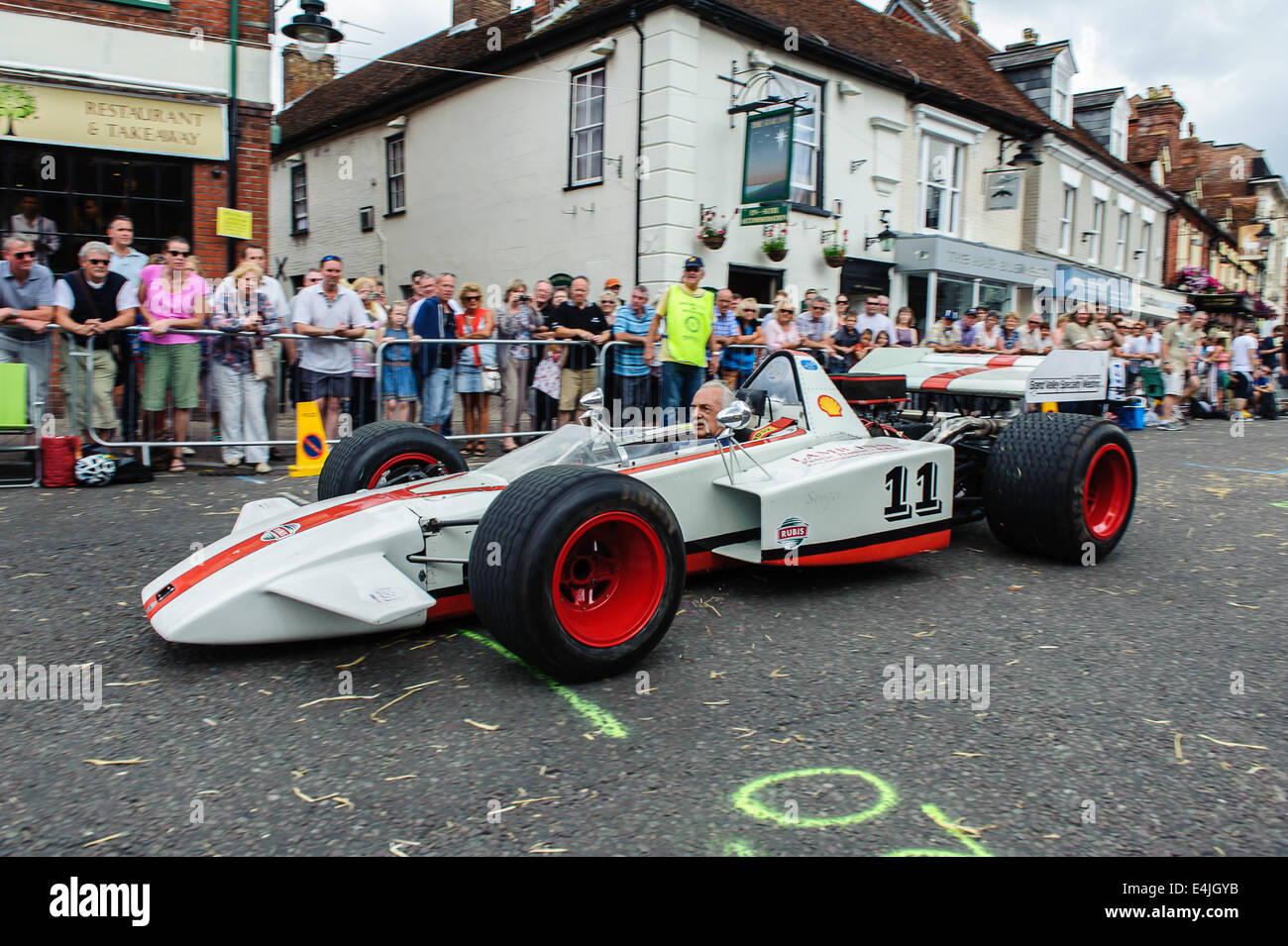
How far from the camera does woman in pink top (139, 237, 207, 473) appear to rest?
304 inches

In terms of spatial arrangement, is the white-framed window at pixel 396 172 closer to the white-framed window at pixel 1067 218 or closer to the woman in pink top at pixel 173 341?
the woman in pink top at pixel 173 341

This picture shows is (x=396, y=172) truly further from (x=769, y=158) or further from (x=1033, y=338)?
(x=1033, y=338)

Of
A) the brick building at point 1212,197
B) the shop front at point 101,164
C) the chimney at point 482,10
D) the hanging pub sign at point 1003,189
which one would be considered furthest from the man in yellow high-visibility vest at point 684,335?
the brick building at point 1212,197

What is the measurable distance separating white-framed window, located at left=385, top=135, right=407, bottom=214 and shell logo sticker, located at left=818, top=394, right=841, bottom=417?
50.4 feet

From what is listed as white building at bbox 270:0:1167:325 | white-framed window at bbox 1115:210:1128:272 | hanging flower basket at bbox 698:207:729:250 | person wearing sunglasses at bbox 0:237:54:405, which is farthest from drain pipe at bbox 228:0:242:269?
white-framed window at bbox 1115:210:1128:272

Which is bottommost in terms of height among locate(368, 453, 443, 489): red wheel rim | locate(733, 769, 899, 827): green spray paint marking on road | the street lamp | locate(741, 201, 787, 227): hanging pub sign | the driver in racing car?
locate(733, 769, 899, 827): green spray paint marking on road

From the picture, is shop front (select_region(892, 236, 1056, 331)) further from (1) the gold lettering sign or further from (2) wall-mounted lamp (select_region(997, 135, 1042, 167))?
(1) the gold lettering sign

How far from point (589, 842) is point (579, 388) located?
7292 millimetres

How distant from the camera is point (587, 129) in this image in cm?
1427

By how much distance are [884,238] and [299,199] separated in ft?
47.1

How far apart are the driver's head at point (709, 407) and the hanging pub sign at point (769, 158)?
847cm

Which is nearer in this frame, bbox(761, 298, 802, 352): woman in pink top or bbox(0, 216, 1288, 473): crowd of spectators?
bbox(0, 216, 1288, 473): crowd of spectators

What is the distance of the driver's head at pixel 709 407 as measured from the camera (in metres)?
4.86

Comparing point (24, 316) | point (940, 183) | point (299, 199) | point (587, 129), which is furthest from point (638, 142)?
point (299, 199)
